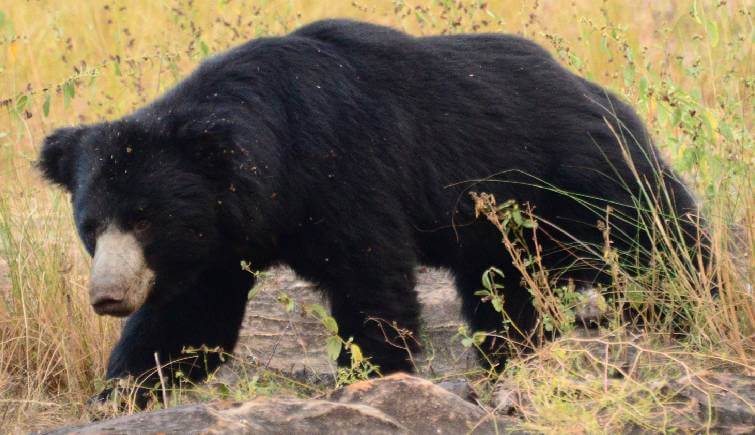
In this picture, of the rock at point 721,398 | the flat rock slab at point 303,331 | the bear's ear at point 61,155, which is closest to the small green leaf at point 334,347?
the rock at point 721,398

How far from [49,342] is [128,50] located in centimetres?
433

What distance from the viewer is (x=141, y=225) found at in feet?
14.0

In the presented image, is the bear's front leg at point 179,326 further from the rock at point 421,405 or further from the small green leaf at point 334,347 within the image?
the rock at point 421,405

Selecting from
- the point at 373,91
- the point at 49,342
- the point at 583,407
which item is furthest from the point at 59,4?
the point at 583,407

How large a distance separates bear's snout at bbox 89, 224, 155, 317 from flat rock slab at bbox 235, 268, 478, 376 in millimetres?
1272

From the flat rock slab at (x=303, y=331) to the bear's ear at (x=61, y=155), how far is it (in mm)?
1193

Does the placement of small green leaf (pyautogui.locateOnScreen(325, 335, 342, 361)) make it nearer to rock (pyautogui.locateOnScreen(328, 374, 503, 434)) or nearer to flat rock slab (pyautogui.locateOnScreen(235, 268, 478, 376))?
rock (pyautogui.locateOnScreen(328, 374, 503, 434))

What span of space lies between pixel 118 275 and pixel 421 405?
62.2 inches

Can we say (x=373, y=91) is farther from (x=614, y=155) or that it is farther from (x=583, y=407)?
(x=583, y=407)

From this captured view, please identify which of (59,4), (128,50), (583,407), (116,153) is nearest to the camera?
(583,407)

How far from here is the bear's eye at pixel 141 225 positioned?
4246 mm

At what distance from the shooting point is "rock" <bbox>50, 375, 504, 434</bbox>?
2.70 meters

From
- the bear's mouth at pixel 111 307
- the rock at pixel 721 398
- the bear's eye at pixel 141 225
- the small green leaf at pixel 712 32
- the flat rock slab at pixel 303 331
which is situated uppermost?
the small green leaf at pixel 712 32

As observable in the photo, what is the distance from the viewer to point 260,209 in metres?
4.40
